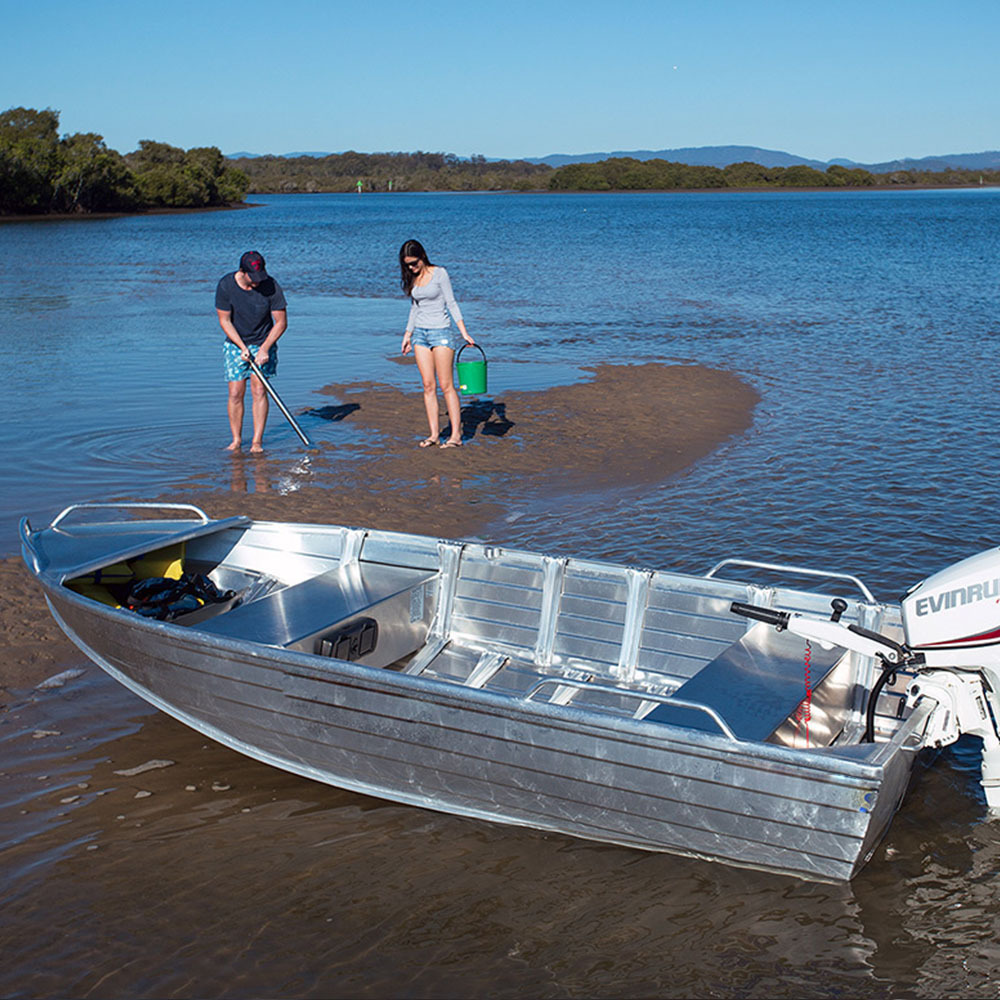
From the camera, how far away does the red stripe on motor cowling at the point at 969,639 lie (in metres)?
4.02

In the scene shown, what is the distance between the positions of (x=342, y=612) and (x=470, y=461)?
16.5 ft

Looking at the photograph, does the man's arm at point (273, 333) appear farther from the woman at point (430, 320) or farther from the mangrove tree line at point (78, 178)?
the mangrove tree line at point (78, 178)

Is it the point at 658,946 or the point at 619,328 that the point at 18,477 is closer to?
the point at 658,946

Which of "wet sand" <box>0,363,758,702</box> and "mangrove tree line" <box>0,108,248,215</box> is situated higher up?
"mangrove tree line" <box>0,108,248,215</box>

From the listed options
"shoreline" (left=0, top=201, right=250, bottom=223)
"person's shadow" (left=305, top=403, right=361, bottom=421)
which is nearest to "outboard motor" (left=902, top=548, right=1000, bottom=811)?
"person's shadow" (left=305, top=403, right=361, bottom=421)

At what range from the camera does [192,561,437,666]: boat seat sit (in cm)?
541

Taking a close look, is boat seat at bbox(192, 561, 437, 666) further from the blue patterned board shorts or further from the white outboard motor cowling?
the blue patterned board shorts

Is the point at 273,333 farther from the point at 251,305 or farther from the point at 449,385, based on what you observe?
the point at 449,385

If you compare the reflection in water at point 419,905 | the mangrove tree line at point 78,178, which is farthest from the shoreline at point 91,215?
the reflection in water at point 419,905

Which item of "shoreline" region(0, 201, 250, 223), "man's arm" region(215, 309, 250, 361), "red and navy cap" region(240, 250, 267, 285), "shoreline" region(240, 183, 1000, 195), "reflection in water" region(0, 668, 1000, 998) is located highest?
"shoreline" region(240, 183, 1000, 195)

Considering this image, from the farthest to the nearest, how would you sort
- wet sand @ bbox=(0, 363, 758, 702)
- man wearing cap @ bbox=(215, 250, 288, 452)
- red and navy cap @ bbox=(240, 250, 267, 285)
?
man wearing cap @ bbox=(215, 250, 288, 452), red and navy cap @ bbox=(240, 250, 267, 285), wet sand @ bbox=(0, 363, 758, 702)

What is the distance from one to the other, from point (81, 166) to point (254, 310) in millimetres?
72640

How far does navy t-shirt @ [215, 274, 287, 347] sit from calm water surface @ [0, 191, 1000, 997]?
1309 mm

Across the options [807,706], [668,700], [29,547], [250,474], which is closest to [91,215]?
[250,474]
